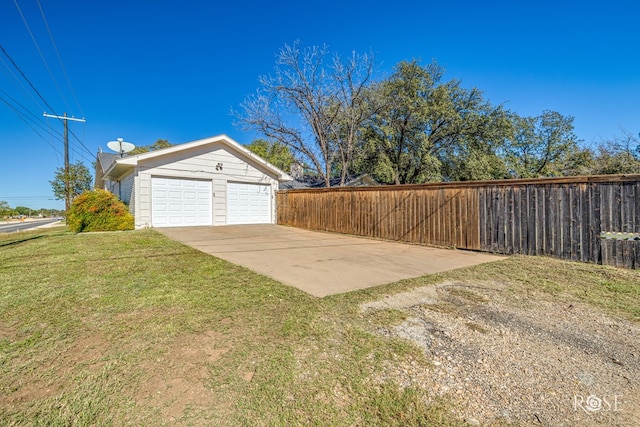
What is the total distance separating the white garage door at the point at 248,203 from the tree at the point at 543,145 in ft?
54.4

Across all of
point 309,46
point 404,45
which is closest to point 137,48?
point 309,46

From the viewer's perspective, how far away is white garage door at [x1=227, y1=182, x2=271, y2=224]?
516 inches

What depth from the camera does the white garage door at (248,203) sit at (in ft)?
43.0

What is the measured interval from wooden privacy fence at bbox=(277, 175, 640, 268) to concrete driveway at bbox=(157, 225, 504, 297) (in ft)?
1.98

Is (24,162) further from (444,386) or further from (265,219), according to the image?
(444,386)

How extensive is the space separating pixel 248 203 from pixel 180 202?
2.93 metres

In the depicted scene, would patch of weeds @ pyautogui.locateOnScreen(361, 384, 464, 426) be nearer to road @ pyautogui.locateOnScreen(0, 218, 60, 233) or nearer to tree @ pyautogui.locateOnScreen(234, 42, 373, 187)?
tree @ pyautogui.locateOnScreen(234, 42, 373, 187)

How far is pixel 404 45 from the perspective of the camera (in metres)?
16.5

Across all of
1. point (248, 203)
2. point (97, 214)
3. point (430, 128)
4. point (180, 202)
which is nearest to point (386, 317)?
point (180, 202)

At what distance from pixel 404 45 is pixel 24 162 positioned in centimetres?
3364

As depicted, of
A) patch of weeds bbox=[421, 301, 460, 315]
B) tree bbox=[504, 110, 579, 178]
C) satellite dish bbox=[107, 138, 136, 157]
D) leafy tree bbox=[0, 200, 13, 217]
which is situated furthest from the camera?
leafy tree bbox=[0, 200, 13, 217]

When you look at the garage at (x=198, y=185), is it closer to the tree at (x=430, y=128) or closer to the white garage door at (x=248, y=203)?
the white garage door at (x=248, y=203)

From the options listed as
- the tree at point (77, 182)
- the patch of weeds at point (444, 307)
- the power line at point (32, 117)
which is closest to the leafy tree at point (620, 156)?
Result: the patch of weeds at point (444, 307)

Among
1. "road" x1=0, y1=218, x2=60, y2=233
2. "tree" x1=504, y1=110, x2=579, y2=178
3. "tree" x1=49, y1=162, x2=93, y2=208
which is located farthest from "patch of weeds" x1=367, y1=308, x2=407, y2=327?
"tree" x1=49, y1=162, x2=93, y2=208
